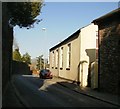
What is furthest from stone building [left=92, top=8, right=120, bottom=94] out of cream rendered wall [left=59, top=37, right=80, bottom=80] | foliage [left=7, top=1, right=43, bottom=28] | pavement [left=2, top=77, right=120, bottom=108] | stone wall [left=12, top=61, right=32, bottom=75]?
stone wall [left=12, top=61, right=32, bottom=75]

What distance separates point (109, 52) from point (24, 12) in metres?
6.28

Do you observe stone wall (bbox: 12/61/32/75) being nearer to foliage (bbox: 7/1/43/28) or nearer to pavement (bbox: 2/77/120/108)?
foliage (bbox: 7/1/43/28)

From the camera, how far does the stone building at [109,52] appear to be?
22141 millimetres

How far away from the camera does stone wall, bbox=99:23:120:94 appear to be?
2216cm

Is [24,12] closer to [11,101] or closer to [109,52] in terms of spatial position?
[109,52]

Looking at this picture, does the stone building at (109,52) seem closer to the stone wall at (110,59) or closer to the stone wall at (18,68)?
the stone wall at (110,59)

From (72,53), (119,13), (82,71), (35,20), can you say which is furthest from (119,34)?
(72,53)

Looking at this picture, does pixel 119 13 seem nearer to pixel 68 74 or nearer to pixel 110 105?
pixel 110 105

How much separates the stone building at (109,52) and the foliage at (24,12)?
4645 millimetres

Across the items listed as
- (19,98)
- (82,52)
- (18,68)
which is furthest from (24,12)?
(18,68)

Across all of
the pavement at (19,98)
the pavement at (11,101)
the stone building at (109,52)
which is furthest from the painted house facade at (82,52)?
the pavement at (11,101)

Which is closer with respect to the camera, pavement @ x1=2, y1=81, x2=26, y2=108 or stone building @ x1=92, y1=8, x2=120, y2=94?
pavement @ x1=2, y1=81, x2=26, y2=108

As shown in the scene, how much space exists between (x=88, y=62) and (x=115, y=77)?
970cm

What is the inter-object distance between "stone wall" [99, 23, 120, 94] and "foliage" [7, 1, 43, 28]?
4.99 meters
